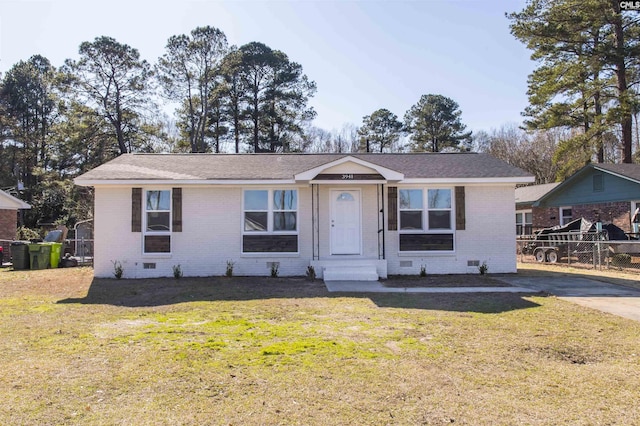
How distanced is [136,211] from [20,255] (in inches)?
241

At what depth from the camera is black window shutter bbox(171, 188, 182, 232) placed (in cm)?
1248

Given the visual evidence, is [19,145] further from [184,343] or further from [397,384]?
[397,384]

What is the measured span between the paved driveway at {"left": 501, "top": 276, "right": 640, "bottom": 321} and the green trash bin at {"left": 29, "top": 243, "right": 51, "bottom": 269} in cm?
1487

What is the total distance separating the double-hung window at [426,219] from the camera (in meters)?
12.9

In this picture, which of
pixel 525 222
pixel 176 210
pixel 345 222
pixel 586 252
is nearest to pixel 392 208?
pixel 345 222

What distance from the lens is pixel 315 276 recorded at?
1220 centimetres

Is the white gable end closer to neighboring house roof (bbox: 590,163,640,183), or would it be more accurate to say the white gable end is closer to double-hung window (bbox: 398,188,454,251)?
double-hung window (bbox: 398,188,454,251)

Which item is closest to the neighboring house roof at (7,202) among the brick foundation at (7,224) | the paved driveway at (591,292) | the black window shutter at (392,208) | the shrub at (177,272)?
the brick foundation at (7,224)

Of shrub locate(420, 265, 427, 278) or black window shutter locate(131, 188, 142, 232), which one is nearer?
black window shutter locate(131, 188, 142, 232)

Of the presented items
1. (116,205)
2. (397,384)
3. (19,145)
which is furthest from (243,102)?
(397,384)

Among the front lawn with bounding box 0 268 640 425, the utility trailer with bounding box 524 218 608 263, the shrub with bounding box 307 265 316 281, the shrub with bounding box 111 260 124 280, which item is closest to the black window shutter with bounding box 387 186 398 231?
the shrub with bounding box 307 265 316 281

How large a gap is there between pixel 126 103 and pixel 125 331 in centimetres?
2757

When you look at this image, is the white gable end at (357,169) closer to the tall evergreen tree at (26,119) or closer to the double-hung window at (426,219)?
the double-hung window at (426,219)

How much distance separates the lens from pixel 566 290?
33.0 feet
